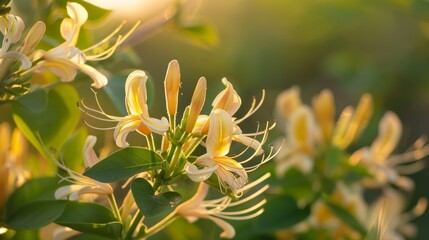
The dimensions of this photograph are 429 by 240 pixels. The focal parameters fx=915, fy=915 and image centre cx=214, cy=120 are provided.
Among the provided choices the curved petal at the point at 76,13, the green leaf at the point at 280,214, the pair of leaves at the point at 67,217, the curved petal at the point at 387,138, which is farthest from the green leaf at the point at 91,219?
the curved petal at the point at 387,138

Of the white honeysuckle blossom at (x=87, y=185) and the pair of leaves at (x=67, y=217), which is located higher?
the white honeysuckle blossom at (x=87, y=185)

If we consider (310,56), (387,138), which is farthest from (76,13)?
(310,56)

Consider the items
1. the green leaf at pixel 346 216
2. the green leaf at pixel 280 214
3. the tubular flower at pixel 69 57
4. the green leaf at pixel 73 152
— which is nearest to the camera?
the tubular flower at pixel 69 57

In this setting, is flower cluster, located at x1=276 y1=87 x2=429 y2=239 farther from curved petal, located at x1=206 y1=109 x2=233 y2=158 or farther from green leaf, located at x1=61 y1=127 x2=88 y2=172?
curved petal, located at x1=206 y1=109 x2=233 y2=158

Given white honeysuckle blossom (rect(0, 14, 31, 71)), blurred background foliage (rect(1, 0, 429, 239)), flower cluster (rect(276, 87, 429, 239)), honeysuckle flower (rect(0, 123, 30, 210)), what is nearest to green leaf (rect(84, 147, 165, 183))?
white honeysuckle blossom (rect(0, 14, 31, 71))

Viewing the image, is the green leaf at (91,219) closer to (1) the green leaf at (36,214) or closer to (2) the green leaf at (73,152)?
(1) the green leaf at (36,214)

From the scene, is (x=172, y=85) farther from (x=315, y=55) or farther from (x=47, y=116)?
(x=315, y=55)

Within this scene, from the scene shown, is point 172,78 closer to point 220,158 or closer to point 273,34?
point 220,158
